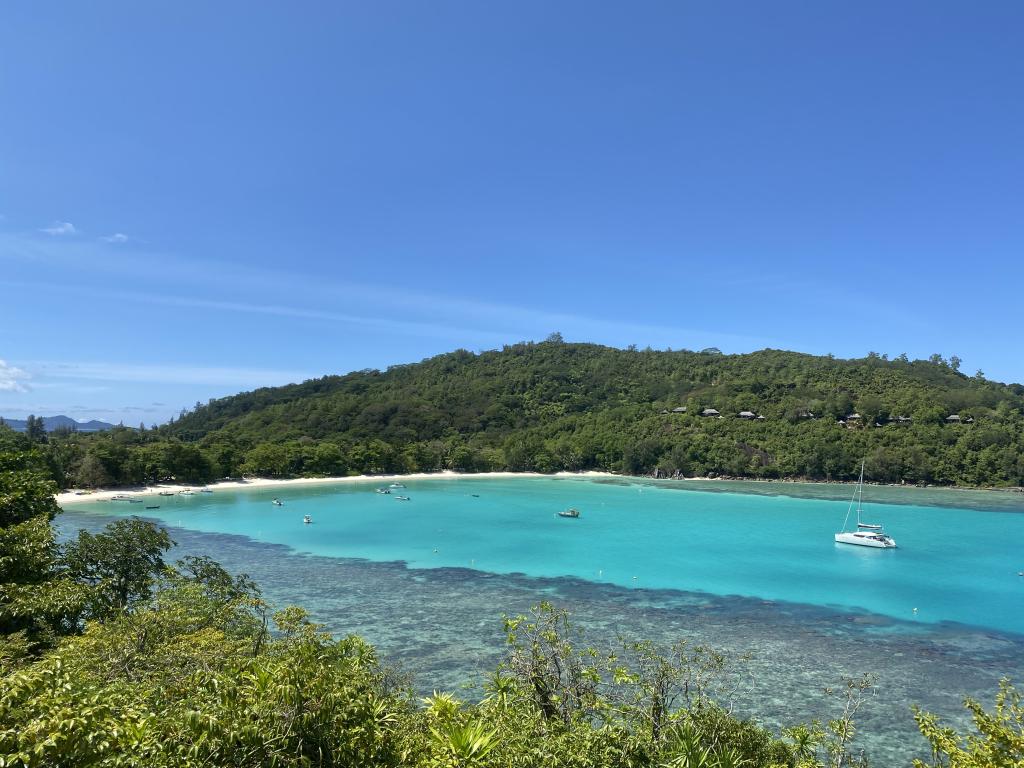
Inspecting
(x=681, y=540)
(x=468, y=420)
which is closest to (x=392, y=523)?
(x=681, y=540)

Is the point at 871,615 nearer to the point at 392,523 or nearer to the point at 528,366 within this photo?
the point at 392,523

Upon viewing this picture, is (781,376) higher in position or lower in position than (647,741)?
higher

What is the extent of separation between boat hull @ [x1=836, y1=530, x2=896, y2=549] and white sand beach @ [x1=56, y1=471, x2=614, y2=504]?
54.8 metres

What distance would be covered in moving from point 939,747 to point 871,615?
2442 cm

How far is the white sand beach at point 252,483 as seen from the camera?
57.0 m

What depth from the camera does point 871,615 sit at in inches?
1049

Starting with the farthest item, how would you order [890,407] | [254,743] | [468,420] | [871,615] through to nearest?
[468,420] < [890,407] < [871,615] < [254,743]

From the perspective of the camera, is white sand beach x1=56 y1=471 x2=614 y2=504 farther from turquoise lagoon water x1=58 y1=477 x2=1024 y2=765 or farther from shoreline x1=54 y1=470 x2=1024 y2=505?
turquoise lagoon water x1=58 y1=477 x2=1024 y2=765

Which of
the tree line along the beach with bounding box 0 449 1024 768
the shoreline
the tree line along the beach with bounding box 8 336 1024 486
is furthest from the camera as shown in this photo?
the tree line along the beach with bounding box 8 336 1024 486

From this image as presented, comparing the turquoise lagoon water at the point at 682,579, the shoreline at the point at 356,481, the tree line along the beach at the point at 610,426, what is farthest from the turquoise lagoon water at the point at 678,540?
the tree line along the beach at the point at 610,426

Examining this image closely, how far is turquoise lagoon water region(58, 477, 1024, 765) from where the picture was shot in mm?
19328

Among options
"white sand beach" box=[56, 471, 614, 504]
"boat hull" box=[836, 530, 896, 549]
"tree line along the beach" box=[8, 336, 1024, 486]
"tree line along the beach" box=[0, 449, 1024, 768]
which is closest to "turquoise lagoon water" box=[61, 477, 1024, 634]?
"boat hull" box=[836, 530, 896, 549]

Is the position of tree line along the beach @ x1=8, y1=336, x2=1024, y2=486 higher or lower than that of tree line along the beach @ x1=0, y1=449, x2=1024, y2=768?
higher

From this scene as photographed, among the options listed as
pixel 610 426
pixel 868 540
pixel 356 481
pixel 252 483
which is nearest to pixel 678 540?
pixel 868 540
